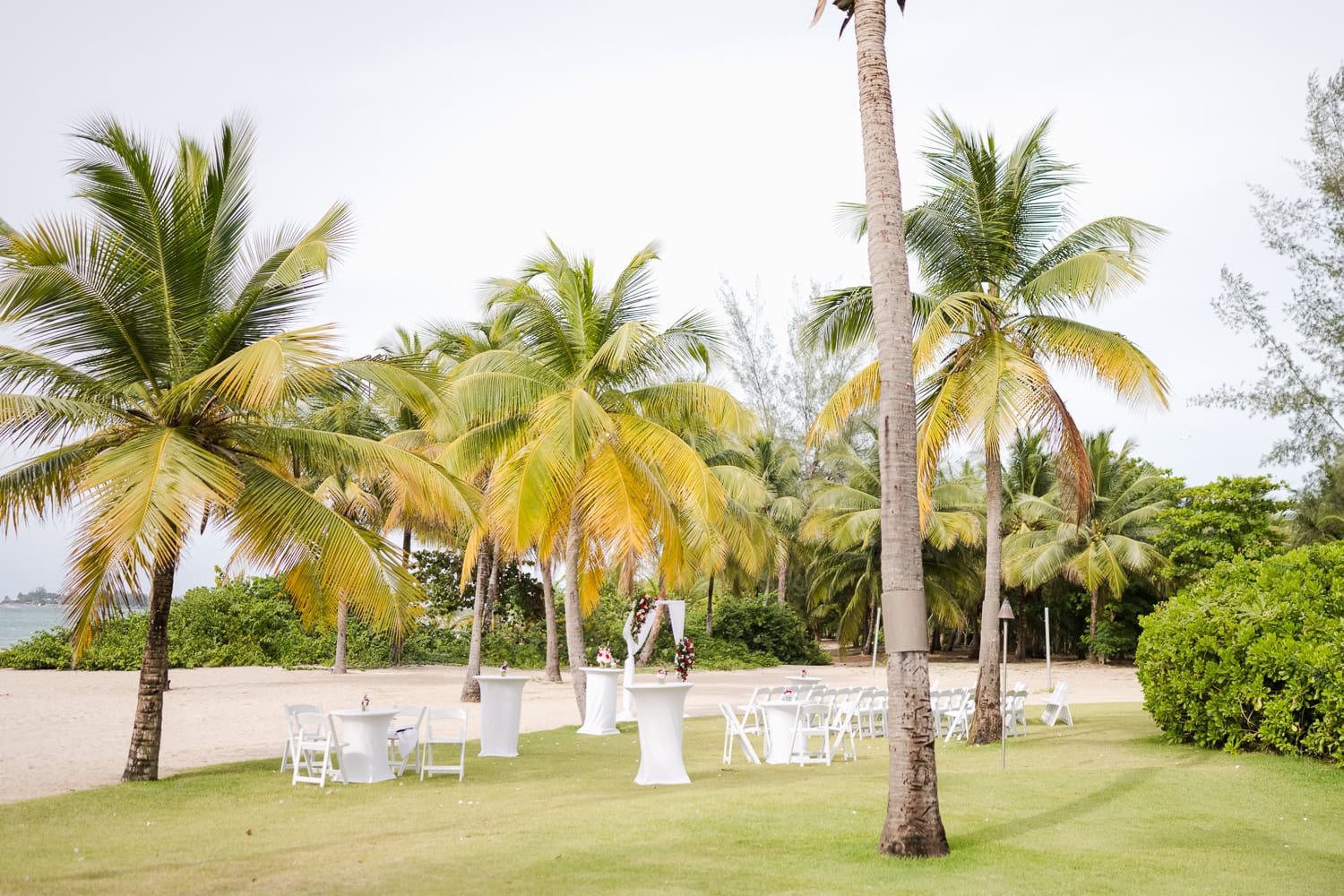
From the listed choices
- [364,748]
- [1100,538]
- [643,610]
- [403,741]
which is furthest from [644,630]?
[1100,538]

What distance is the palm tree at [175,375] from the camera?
9648 millimetres

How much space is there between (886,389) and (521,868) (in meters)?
4.05

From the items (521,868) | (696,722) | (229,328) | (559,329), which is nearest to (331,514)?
(229,328)

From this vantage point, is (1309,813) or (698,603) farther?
(698,603)

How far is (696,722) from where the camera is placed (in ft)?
59.8

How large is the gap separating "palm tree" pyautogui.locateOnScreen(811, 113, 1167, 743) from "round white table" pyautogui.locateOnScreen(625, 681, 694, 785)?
4.95 m

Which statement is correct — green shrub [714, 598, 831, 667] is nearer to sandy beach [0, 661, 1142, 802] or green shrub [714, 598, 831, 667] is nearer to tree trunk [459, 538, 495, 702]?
sandy beach [0, 661, 1142, 802]

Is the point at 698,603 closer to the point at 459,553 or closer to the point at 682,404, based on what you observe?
the point at 459,553

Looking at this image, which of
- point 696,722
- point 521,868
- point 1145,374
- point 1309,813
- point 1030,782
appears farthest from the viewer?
point 696,722

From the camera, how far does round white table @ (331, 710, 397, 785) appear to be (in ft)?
35.0

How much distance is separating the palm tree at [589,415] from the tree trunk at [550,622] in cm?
270

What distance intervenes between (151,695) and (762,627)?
28.7 metres

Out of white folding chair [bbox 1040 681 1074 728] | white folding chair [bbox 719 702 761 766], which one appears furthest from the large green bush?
white folding chair [bbox 719 702 761 766]

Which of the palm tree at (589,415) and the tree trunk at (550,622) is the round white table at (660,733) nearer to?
the palm tree at (589,415)
